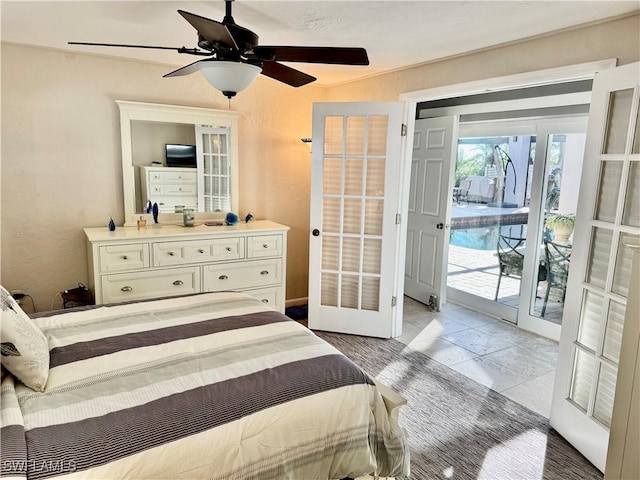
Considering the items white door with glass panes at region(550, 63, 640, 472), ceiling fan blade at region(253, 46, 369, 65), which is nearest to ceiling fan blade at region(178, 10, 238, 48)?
ceiling fan blade at region(253, 46, 369, 65)

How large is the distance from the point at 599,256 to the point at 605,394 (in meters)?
0.72

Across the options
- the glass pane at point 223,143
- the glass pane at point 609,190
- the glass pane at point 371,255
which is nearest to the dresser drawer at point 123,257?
the glass pane at point 223,143

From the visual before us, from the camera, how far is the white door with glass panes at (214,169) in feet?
12.6

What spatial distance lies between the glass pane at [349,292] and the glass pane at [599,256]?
1.97m

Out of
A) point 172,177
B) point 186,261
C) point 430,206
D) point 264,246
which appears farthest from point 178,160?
point 430,206

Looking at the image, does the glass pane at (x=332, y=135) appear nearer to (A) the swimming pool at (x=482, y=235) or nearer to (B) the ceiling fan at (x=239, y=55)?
(B) the ceiling fan at (x=239, y=55)

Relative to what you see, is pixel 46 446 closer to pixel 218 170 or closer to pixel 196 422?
pixel 196 422

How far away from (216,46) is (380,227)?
230cm

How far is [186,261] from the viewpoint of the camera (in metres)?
3.44

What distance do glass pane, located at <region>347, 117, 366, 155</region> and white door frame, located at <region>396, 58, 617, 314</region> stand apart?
0.37 meters

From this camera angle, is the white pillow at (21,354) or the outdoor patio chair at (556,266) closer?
the white pillow at (21,354)

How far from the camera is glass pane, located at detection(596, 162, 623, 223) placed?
216 cm

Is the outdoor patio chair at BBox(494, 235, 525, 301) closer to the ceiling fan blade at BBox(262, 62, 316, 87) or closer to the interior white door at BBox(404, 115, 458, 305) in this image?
the interior white door at BBox(404, 115, 458, 305)

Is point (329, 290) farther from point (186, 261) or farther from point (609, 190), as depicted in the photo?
point (609, 190)
